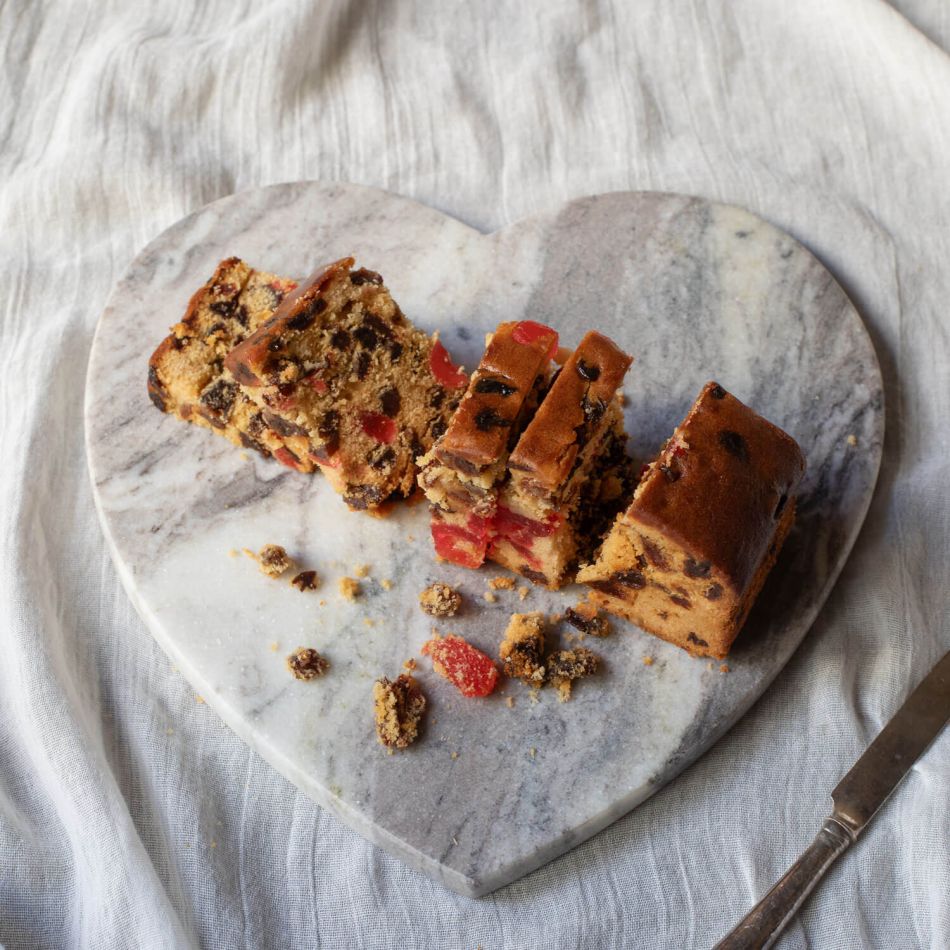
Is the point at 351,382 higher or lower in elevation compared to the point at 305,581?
higher

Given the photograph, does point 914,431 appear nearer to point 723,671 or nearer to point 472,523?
point 723,671

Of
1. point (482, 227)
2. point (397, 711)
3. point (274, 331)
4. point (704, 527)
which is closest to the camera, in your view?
point (704, 527)

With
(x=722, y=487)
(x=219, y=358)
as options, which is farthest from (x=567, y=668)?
(x=219, y=358)

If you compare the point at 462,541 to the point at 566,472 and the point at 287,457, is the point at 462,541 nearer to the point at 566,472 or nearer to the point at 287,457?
the point at 566,472

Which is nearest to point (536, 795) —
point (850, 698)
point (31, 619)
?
point (850, 698)

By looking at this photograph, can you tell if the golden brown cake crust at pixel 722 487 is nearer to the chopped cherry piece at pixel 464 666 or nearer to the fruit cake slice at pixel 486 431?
the fruit cake slice at pixel 486 431

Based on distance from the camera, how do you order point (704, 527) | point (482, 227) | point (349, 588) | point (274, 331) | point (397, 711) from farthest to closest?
point (482, 227)
point (349, 588)
point (274, 331)
point (397, 711)
point (704, 527)
